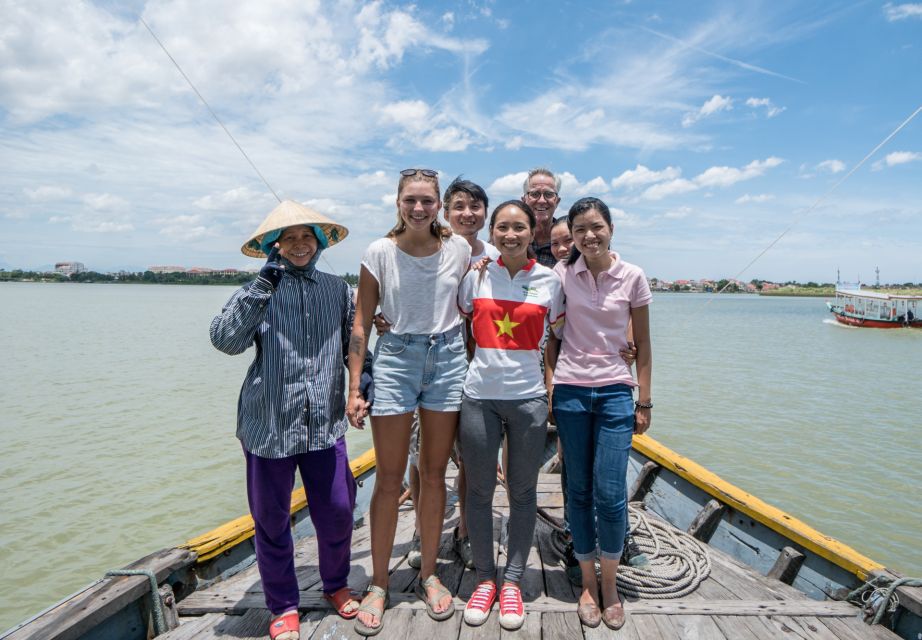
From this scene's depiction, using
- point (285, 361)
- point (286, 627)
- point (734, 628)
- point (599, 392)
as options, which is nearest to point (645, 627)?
point (734, 628)

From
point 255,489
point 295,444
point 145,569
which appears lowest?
point 145,569

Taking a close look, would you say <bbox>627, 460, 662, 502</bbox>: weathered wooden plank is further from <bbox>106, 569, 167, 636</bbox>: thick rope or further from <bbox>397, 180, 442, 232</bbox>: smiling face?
<bbox>106, 569, 167, 636</bbox>: thick rope

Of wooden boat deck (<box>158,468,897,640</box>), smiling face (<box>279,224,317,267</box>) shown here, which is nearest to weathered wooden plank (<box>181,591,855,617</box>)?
wooden boat deck (<box>158,468,897,640</box>)

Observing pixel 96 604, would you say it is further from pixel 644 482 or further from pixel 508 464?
pixel 644 482

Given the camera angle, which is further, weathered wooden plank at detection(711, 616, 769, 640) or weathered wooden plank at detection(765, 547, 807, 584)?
weathered wooden plank at detection(765, 547, 807, 584)

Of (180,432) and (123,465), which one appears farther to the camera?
(180,432)

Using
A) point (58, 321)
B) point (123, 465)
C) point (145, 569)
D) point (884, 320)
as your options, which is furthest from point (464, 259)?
point (884, 320)

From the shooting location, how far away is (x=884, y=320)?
3650cm

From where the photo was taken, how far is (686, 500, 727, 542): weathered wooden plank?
3748 millimetres

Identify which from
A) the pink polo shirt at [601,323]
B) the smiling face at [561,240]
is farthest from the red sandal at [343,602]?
the smiling face at [561,240]

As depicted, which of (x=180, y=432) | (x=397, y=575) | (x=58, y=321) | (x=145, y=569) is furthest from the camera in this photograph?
(x=58, y=321)

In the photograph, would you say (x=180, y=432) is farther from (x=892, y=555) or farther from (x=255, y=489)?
(x=892, y=555)

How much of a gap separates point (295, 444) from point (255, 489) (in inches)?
11.3

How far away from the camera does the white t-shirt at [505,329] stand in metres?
2.49
